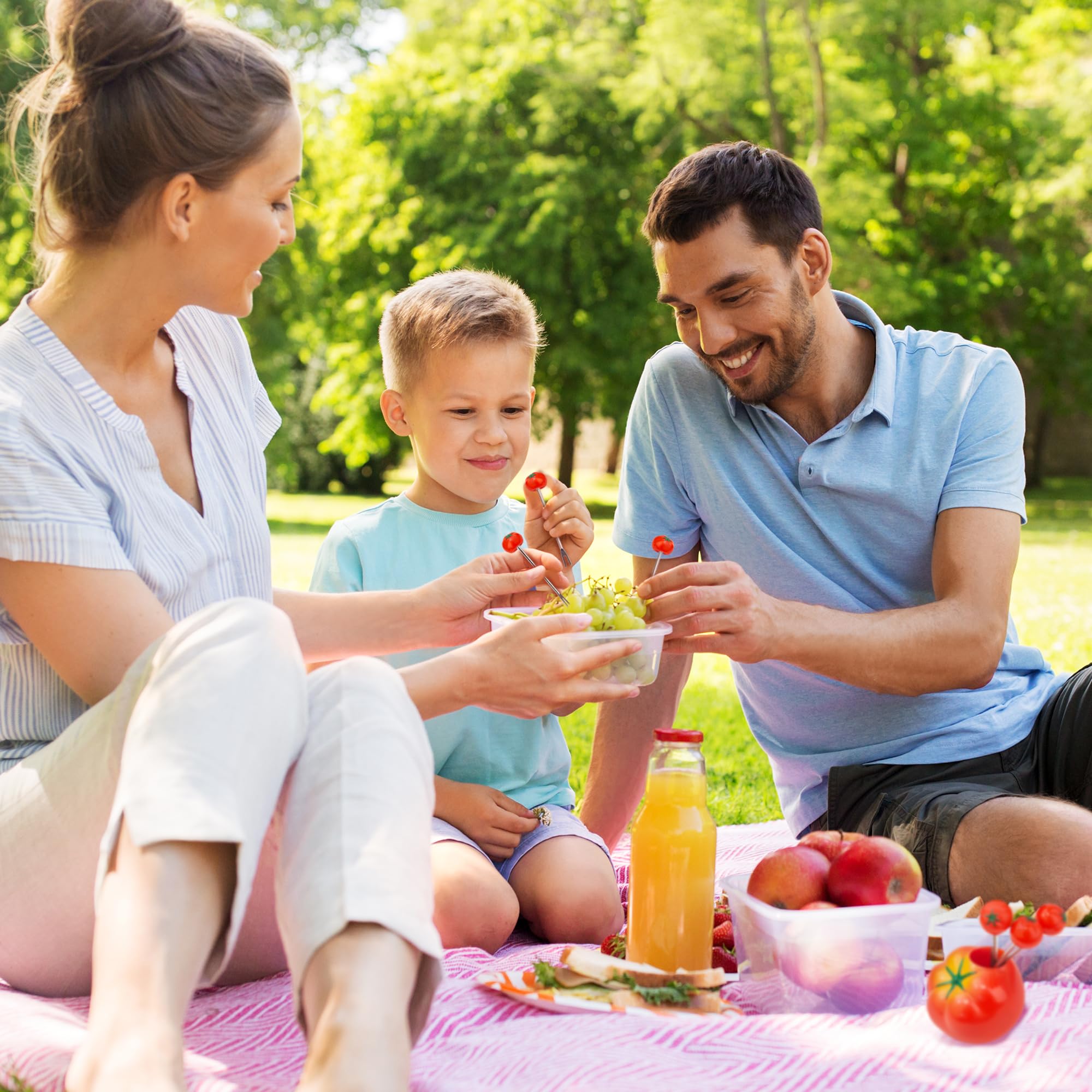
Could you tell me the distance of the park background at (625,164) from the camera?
1880 cm

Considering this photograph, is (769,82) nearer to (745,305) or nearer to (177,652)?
(745,305)

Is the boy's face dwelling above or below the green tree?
below

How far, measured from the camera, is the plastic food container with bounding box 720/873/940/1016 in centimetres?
200

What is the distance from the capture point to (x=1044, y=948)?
2221 millimetres

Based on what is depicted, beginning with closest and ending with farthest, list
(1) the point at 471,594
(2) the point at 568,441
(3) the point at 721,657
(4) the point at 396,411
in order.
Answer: (1) the point at 471,594
(4) the point at 396,411
(3) the point at 721,657
(2) the point at 568,441

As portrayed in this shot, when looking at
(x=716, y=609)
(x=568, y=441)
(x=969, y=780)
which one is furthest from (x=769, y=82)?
(x=716, y=609)

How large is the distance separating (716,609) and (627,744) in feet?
2.86

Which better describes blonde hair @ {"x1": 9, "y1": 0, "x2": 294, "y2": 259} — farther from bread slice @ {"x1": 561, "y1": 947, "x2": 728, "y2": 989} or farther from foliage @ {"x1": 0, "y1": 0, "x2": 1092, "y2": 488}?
foliage @ {"x1": 0, "y1": 0, "x2": 1092, "y2": 488}

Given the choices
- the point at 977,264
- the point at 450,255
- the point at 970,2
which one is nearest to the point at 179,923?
Result: the point at 450,255

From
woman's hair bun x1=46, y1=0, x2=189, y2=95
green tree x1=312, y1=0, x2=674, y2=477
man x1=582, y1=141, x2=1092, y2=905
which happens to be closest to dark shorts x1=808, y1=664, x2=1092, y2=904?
man x1=582, y1=141, x2=1092, y2=905

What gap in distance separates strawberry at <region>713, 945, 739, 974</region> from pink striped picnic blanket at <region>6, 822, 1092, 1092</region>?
413 mm

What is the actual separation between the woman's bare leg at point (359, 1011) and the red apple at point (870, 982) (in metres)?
0.84

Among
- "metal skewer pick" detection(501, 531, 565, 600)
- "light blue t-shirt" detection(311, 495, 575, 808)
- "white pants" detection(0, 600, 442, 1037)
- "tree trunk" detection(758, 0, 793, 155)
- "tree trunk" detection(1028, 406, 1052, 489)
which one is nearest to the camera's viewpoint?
"white pants" detection(0, 600, 442, 1037)

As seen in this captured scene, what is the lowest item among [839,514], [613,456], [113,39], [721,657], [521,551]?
[721,657]
